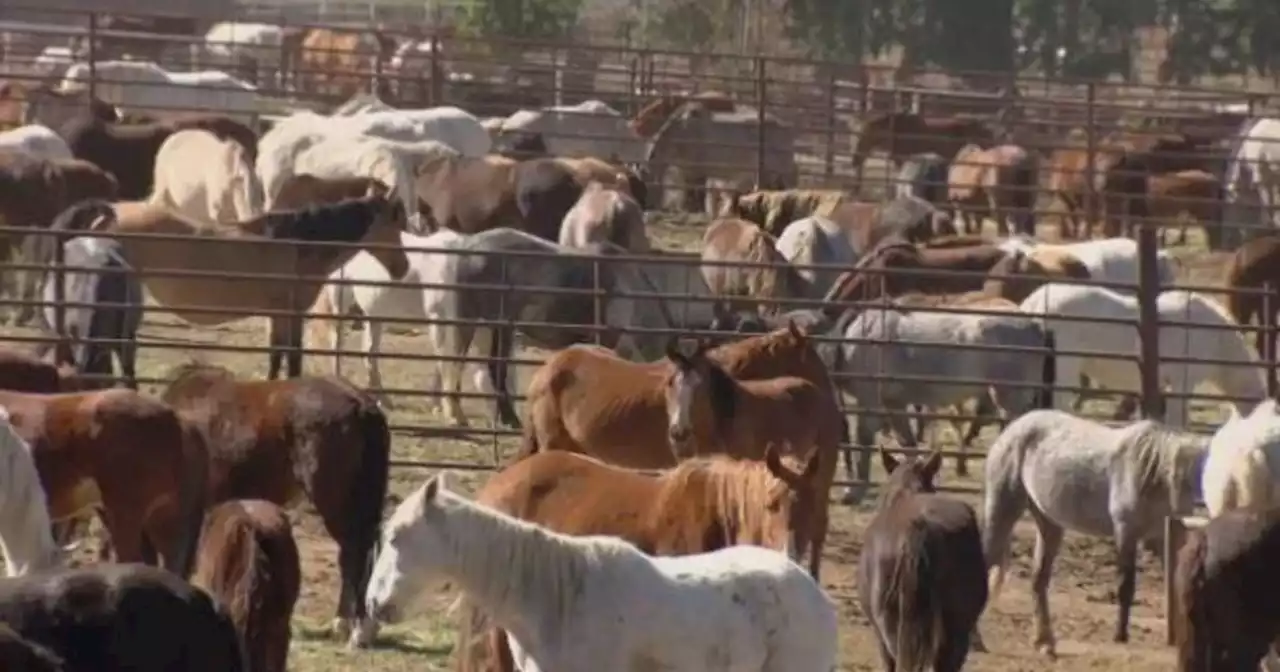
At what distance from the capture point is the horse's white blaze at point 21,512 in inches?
316

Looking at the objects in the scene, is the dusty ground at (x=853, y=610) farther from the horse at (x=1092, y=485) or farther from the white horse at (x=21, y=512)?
the white horse at (x=21, y=512)

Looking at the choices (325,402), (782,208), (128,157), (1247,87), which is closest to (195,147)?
(128,157)

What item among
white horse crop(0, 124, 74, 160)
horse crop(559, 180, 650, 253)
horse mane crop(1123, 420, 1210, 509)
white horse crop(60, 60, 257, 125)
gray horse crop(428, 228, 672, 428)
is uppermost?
white horse crop(60, 60, 257, 125)

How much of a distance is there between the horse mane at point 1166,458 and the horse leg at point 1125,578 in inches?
8.6

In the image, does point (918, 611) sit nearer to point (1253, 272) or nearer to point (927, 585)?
point (927, 585)

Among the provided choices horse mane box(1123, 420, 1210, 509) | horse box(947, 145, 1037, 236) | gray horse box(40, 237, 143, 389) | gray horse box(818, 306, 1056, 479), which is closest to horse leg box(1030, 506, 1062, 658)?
horse mane box(1123, 420, 1210, 509)

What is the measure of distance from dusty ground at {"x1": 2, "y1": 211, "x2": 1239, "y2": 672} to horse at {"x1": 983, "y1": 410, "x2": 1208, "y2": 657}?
0.24 meters

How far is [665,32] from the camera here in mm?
45125

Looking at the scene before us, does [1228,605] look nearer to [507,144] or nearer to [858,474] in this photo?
[858,474]

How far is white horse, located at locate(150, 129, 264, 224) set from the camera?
1886 cm

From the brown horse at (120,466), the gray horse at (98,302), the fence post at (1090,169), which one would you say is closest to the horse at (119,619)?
the brown horse at (120,466)

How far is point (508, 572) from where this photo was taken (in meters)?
6.96

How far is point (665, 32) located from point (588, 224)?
88.3 feet

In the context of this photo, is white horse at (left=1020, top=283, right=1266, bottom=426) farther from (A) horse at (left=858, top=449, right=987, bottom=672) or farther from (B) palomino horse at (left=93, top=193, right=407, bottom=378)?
(A) horse at (left=858, top=449, right=987, bottom=672)
